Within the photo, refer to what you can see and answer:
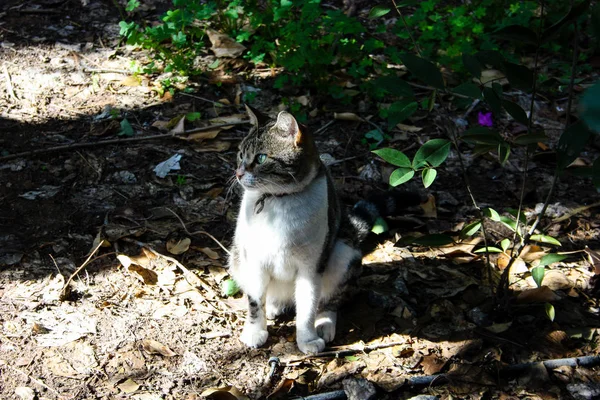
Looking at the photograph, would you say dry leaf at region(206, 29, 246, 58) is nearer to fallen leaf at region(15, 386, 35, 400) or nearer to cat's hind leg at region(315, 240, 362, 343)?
cat's hind leg at region(315, 240, 362, 343)

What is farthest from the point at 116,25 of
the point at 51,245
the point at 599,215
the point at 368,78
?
the point at 599,215

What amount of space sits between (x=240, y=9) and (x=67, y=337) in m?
3.79

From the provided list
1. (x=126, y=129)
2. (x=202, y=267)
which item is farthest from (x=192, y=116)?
(x=202, y=267)

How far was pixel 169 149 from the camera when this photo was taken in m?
4.86

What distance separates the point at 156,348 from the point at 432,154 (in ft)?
5.82

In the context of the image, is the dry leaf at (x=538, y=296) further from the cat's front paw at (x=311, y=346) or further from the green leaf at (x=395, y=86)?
the green leaf at (x=395, y=86)

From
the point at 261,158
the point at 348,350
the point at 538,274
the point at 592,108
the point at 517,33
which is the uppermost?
the point at 592,108

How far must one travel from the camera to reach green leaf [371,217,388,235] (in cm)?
420

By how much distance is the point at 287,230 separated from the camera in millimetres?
3229

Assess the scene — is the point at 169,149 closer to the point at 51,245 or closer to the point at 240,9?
the point at 51,245

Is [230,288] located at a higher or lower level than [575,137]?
lower

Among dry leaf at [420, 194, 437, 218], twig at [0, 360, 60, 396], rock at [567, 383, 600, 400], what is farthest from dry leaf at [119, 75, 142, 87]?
rock at [567, 383, 600, 400]

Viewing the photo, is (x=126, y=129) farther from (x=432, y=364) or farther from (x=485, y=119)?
(x=432, y=364)

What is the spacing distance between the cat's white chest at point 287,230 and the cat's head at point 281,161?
0.07m
